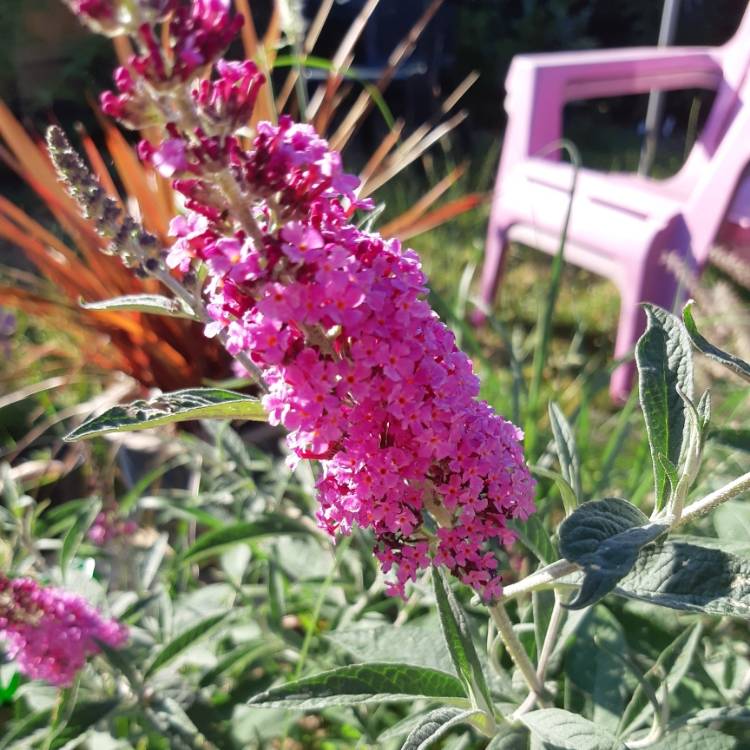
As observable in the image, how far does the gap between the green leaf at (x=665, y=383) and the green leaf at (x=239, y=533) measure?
644 millimetres

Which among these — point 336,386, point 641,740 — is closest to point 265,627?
point 641,740

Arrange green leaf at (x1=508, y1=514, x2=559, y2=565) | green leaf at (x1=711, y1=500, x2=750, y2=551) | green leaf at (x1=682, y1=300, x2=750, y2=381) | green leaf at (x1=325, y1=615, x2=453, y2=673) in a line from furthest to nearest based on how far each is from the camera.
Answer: green leaf at (x1=711, y1=500, x2=750, y2=551) < green leaf at (x1=325, y1=615, x2=453, y2=673) < green leaf at (x1=508, y1=514, x2=559, y2=565) < green leaf at (x1=682, y1=300, x2=750, y2=381)

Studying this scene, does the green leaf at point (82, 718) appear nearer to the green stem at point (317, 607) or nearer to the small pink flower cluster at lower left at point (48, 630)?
the small pink flower cluster at lower left at point (48, 630)

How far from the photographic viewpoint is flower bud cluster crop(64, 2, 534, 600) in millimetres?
521

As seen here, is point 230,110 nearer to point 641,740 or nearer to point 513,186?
point 641,740

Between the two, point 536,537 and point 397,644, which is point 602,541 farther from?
point 397,644

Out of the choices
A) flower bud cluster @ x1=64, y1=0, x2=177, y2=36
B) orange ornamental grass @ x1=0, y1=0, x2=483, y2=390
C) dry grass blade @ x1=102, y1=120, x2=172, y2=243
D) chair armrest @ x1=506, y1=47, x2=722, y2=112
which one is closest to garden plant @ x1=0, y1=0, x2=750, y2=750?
flower bud cluster @ x1=64, y1=0, x2=177, y2=36

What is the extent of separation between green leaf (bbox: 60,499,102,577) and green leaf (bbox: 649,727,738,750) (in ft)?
2.81

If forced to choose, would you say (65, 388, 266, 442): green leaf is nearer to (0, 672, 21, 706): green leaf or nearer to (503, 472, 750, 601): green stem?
(503, 472, 750, 601): green stem

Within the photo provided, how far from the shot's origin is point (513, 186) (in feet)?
7.93

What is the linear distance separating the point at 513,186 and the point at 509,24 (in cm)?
272

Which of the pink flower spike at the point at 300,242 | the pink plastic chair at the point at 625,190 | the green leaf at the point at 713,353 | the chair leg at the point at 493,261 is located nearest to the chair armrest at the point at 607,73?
the pink plastic chair at the point at 625,190

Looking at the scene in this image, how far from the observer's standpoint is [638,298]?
2.03 meters

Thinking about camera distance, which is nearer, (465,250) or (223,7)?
(223,7)
